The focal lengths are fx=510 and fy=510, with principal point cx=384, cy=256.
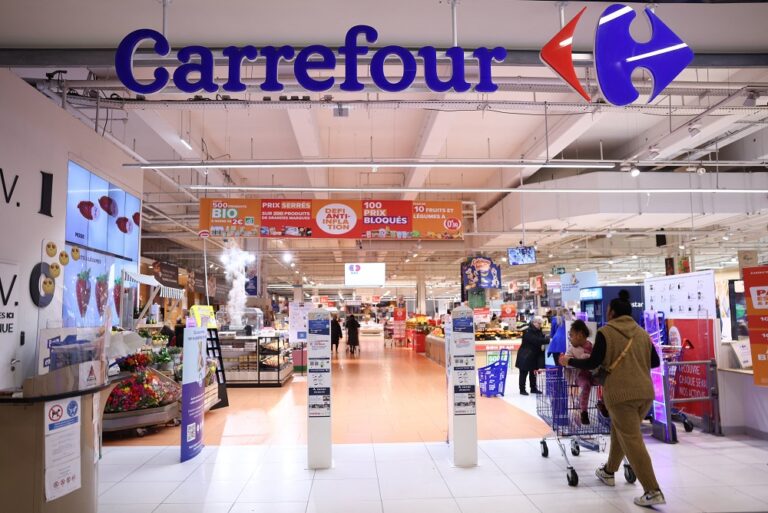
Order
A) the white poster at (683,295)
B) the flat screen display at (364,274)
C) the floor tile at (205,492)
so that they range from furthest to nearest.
A: the flat screen display at (364,274) < the white poster at (683,295) < the floor tile at (205,492)

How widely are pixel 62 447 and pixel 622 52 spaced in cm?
502

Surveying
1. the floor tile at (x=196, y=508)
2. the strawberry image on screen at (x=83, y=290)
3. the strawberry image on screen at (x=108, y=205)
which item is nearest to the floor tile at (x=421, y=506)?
the floor tile at (x=196, y=508)

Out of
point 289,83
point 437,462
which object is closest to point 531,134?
point 289,83

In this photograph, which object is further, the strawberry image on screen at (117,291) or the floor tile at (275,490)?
the strawberry image on screen at (117,291)

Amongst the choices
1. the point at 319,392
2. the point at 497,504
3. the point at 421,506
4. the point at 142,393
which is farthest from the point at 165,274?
the point at 497,504

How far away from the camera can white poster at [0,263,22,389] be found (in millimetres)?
4918

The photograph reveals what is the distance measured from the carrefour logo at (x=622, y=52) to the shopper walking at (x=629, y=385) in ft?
6.17

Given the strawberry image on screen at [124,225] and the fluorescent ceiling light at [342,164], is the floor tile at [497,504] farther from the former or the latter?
the strawberry image on screen at [124,225]

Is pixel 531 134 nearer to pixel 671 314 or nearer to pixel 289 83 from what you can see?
pixel 671 314

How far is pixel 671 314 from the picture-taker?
7.11 m

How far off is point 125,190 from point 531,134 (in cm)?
811

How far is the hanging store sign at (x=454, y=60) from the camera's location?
4.05 m

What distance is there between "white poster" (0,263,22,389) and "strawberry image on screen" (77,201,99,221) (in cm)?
152

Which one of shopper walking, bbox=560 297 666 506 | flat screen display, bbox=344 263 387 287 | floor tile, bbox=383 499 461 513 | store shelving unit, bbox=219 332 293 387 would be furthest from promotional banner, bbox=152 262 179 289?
shopper walking, bbox=560 297 666 506
